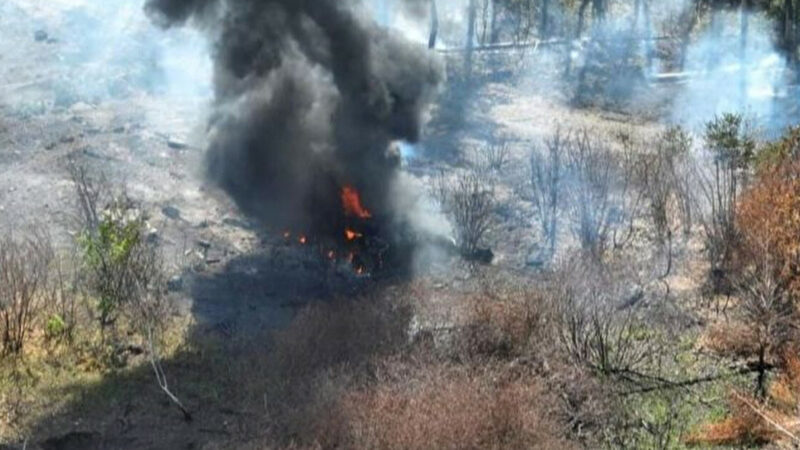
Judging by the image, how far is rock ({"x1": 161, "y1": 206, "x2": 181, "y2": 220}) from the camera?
21016 mm

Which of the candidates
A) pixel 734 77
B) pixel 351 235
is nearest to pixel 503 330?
pixel 351 235

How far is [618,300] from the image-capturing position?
16672mm

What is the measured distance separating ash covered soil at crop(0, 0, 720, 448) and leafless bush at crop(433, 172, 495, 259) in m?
0.50

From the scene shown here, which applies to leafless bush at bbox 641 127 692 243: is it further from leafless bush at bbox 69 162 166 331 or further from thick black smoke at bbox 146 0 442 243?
leafless bush at bbox 69 162 166 331

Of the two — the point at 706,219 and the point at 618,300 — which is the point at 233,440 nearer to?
the point at 618,300

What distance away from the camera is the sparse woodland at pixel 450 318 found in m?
13.5

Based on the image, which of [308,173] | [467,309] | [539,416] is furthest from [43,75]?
[539,416]

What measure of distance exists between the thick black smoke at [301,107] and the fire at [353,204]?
0.33 feet

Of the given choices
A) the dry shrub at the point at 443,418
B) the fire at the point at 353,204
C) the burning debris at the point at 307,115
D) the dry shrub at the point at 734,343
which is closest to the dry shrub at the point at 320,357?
the dry shrub at the point at 443,418

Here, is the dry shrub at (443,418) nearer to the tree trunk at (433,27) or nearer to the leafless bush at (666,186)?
the leafless bush at (666,186)

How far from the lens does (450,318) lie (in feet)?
53.0

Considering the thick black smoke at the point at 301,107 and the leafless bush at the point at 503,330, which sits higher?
the thick black smoke at the point at 301,107

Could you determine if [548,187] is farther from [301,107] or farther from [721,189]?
[301,107]

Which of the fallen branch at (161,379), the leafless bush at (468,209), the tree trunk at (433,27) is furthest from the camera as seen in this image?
the tree trunk at (433,27)
